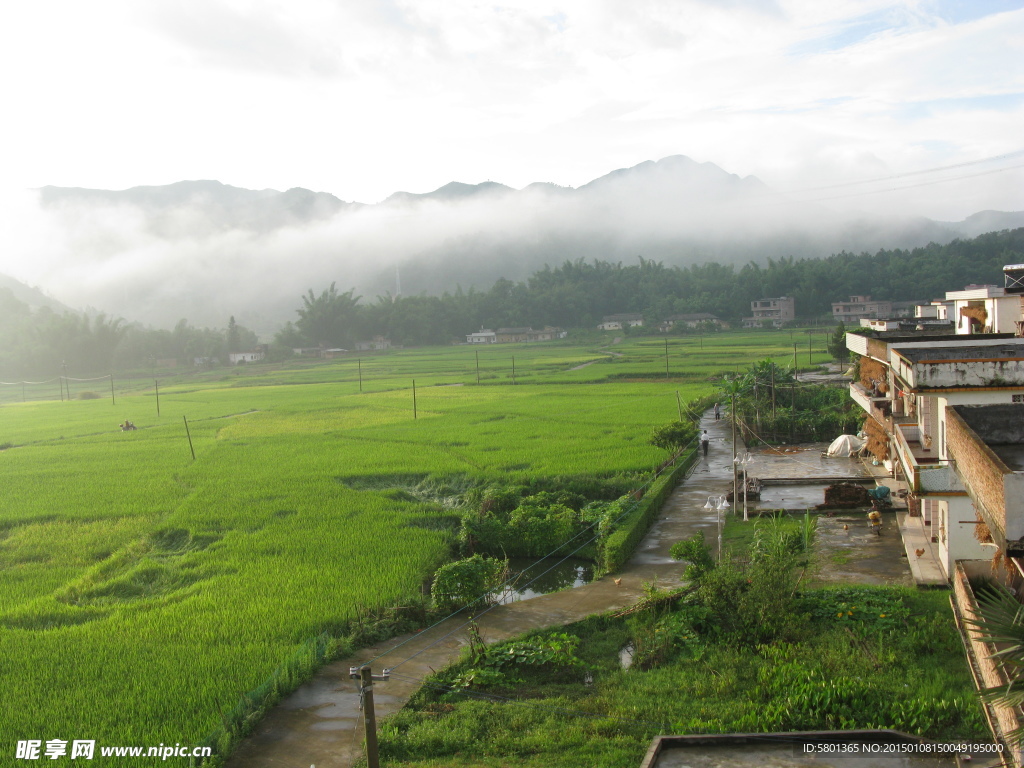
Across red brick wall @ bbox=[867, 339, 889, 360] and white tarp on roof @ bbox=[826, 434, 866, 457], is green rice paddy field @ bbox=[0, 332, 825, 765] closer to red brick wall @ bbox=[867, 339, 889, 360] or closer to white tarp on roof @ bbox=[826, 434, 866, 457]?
white tarp on roof @ bbox=[826, 434, 866, 457]

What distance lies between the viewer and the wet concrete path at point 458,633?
28.6 feet

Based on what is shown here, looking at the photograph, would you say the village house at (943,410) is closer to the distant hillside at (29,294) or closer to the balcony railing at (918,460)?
the balcony railing at (918,460)

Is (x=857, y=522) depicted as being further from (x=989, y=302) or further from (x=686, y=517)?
(x=989, y=302)

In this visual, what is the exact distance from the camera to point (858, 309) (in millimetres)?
85188

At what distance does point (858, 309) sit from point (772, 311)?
9016 mm

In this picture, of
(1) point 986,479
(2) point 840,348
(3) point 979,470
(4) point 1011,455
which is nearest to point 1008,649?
(1) point 986,479

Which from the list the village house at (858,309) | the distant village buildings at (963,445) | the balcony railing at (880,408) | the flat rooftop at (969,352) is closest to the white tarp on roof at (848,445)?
the distant village buildings at (963,445)

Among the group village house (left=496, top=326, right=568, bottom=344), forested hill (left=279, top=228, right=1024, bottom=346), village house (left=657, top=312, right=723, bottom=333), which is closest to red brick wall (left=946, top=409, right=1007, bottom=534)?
village house (left=657, top=312, right=723, bottom=333)

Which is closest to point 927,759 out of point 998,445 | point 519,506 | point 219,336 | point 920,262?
point 998,445

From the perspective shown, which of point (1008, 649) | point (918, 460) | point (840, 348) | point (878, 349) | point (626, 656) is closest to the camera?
point (1008, 649)

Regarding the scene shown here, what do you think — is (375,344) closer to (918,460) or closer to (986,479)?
(918,460)

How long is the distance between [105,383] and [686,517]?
6526 centimetres

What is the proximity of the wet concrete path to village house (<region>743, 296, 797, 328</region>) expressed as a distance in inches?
2789

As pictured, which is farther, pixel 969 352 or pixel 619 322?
pixel 619 322
